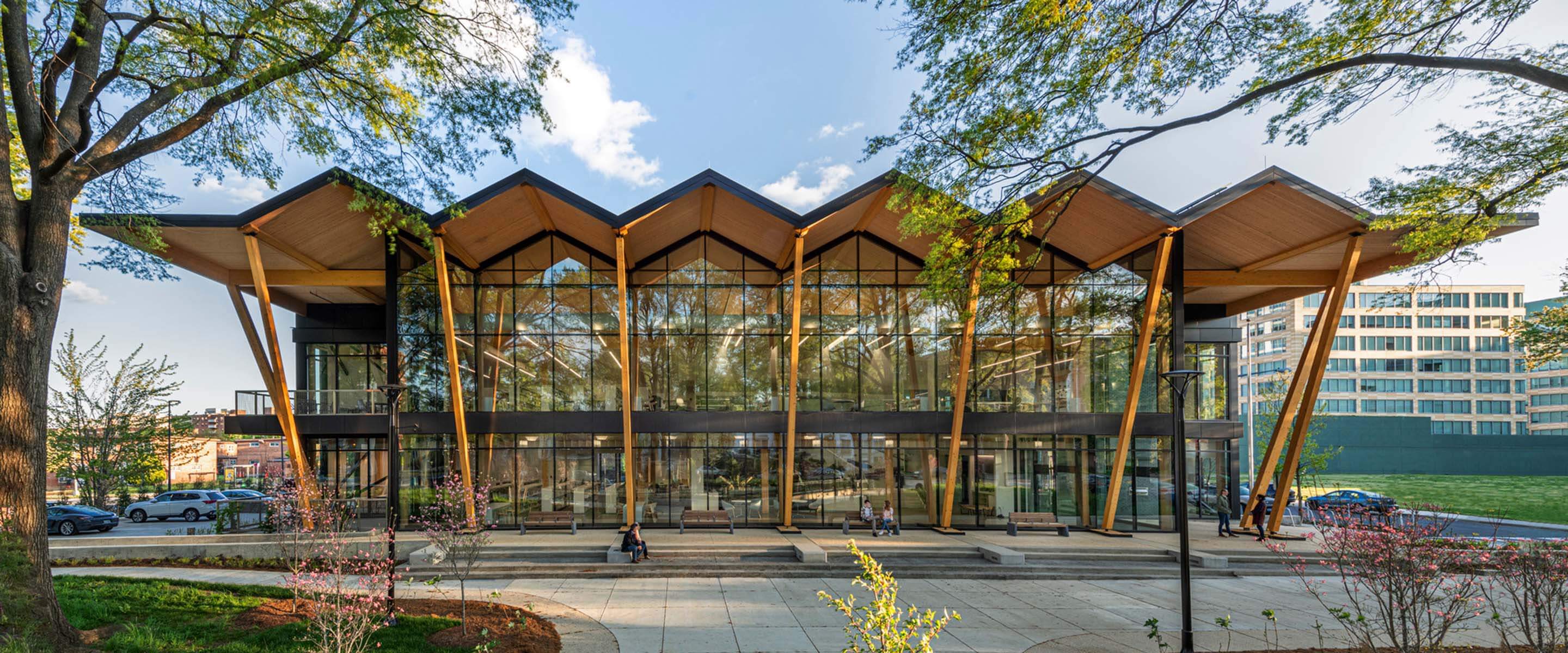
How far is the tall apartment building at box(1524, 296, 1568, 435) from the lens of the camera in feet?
209

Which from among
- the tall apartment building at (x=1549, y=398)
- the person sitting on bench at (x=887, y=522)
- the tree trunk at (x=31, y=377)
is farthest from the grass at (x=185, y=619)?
the tall apartment building at (x=1549, y=398)

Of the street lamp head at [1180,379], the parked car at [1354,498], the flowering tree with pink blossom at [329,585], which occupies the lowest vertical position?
the parked car at [1354,498]

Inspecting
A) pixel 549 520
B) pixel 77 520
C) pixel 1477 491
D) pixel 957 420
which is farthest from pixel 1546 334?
pixel 77 520

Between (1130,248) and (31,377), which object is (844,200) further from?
(31,377)

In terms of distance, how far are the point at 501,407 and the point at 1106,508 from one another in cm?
1878

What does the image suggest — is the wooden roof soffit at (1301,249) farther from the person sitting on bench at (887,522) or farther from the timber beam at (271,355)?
the timber beam at (271,355)

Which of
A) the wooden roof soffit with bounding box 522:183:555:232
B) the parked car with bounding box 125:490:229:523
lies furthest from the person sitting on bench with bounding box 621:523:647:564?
the parked car with bounding box 125:490:229:523

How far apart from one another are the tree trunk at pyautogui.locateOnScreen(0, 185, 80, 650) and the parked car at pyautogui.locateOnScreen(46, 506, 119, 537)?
2157 centimetres

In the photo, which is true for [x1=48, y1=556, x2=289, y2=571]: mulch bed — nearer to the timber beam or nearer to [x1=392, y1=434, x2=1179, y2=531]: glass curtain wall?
the timber beam

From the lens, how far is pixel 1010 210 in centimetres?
1121

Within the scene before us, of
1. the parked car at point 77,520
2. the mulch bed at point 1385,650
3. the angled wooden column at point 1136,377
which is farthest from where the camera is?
the parked car at point 77,520

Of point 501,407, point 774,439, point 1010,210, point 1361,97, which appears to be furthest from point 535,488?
point 1361,97

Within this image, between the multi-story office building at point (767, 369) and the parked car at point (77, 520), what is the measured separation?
9.47 m

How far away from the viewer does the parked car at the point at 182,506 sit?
94.8 feet
